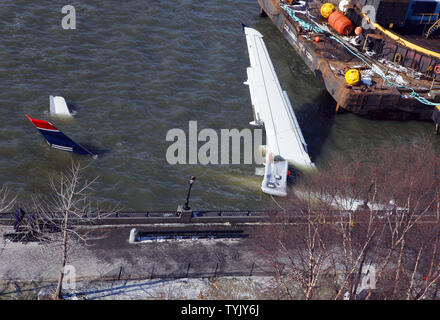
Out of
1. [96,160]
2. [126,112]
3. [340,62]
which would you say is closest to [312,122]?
[340,62]

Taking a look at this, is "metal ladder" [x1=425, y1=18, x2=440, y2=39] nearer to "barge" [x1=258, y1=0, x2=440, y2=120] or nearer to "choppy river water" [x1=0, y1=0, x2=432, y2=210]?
"barge" [x1=258, y1=0, x2=440, y2=120]

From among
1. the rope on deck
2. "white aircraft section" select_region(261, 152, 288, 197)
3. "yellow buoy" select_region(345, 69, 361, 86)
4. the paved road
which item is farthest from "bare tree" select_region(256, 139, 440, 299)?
"yellow buoy" select_region(345, 69, 361, 86)

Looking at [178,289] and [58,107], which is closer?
[178,289]

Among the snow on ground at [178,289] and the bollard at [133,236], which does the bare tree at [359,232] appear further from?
the bollard at [133,236]

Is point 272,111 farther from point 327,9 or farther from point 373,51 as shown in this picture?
point 327,9

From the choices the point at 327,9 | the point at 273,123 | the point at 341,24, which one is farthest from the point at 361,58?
the point at 273,123

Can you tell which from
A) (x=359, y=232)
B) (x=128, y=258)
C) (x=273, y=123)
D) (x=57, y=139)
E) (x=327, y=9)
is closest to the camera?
(x=128, y=258)
